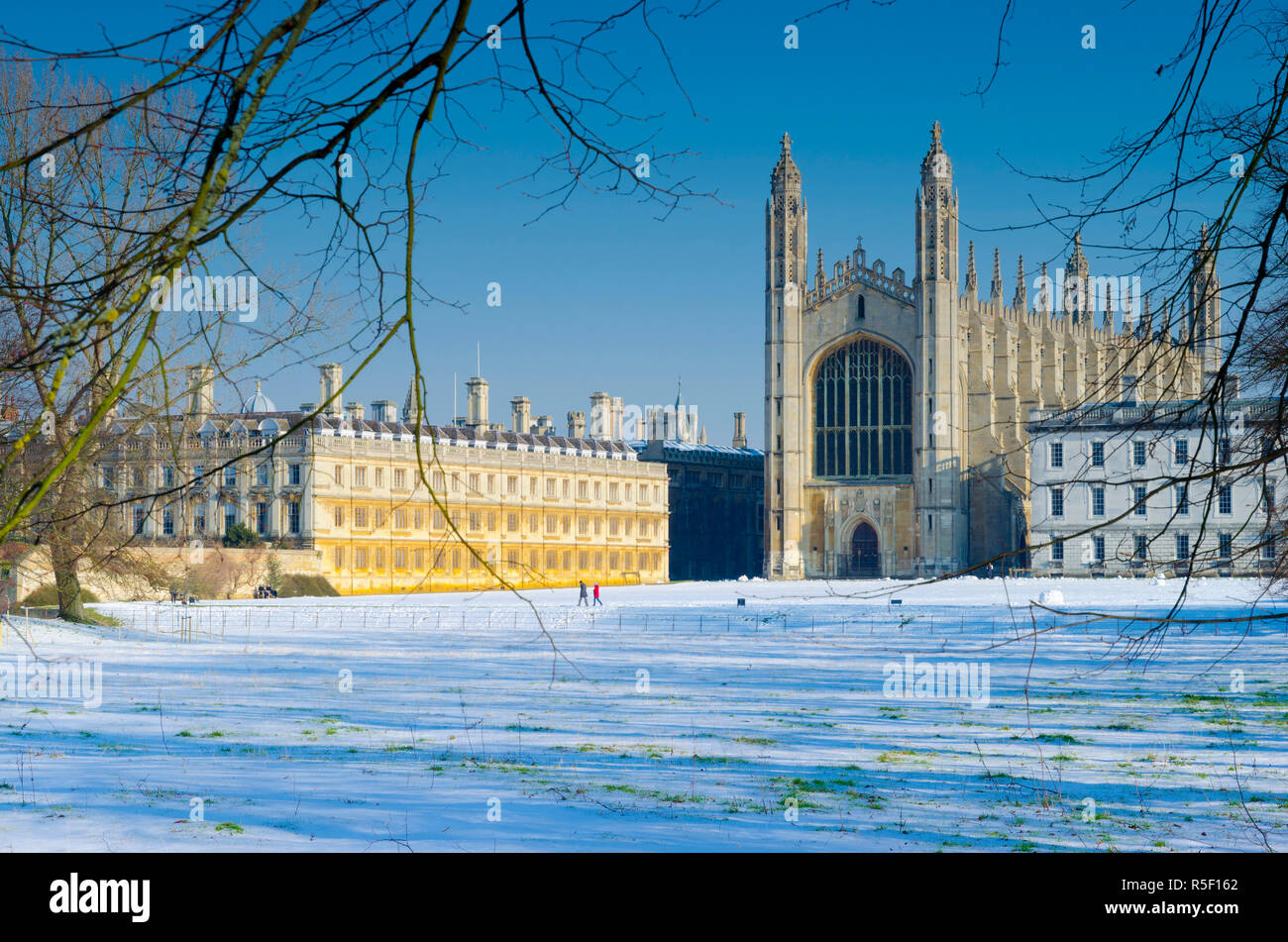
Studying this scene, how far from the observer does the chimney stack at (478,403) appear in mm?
76812

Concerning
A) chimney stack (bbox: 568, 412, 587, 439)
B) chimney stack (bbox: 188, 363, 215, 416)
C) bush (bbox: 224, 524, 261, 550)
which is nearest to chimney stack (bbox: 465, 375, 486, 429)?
chimney stack (bbox: 568, 412, 587, 439)

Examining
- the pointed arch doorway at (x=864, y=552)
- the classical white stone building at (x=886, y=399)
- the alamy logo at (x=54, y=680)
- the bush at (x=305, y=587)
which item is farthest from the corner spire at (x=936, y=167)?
the alamy logo at (x=54, y=680)

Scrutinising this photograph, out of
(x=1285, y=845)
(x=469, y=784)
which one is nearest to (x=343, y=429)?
(x=469, y=784)

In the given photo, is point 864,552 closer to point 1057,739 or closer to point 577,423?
point 577,423

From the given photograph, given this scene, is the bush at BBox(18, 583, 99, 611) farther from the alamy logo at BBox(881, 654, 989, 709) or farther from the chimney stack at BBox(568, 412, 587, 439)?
the chimney stack at BBox(568, 412, 587, 439)

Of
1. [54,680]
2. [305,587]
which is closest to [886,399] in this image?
[305,587]

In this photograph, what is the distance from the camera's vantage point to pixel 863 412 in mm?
73438

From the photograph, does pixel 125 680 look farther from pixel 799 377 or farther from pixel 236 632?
pixel 799 377

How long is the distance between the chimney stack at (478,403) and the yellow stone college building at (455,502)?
3.1 inches

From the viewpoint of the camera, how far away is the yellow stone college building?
198 ft

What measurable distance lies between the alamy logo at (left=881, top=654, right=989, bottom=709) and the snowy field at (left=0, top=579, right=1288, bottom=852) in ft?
0.33

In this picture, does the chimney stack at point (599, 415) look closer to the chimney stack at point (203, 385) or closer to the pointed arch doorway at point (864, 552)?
the pointed arch doorway at point (864, 552)
